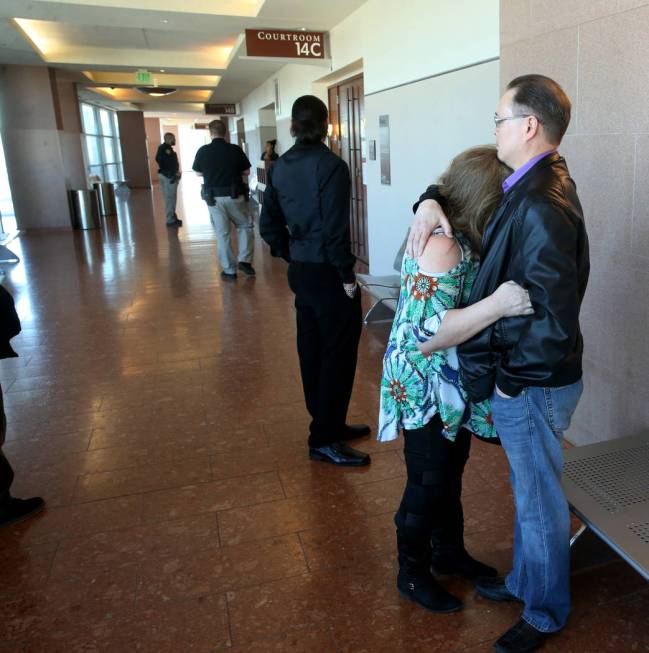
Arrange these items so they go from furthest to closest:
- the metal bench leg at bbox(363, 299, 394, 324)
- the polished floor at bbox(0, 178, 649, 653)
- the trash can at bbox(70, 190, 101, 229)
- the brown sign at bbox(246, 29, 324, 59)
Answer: the trash can at bbox(70, 190, 101, 229) < the brown sign at bbox(246, 29, 324, 59) < the metal bench leg at bbox(363, 299, 394, 324) < the polished floor at bbox(0, 178, 649, 653)

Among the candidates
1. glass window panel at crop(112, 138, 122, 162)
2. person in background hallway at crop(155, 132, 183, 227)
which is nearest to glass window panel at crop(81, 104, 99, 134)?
glass window panel at crop(112, 138, 122, 162)

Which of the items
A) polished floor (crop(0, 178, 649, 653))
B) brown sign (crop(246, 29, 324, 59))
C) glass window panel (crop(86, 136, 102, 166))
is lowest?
polished floor (crop(0, 178, 649, 653))

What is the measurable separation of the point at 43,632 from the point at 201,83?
14531mm

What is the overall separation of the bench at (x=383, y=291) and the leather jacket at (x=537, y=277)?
2866mm

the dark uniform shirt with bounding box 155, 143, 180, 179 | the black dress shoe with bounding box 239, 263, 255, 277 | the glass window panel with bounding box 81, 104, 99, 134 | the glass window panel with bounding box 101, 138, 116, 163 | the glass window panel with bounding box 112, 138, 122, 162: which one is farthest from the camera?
the glass window panel with bounding box 112, 138, 122, 162

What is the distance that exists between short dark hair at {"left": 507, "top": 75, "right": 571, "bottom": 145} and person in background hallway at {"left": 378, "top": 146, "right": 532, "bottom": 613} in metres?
0.15

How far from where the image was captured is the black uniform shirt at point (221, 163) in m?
6.52

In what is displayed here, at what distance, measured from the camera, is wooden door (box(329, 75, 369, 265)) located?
23.0 ft

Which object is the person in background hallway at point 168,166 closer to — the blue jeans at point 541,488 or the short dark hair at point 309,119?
the short dark hair at point 309,119

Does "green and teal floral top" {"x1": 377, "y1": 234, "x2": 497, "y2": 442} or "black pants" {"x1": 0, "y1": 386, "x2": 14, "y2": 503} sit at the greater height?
"green and teal floral top" {"x1": 377, "y1": 234, "x2": 497, "y2": 442}

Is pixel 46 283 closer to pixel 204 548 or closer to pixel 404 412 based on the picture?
pixel 204 548

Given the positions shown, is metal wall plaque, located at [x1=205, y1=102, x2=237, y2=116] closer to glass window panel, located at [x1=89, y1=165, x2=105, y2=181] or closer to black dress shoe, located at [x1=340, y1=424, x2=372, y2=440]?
glass window panel, located at [x1=89, y1=165, x2=105, y2=181]

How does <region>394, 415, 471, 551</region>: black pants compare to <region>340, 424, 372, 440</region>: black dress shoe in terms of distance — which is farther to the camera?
<region>340, 424, 372, 440</region>: black dress shoe

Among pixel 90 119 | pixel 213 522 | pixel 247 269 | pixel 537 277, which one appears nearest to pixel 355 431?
pixel 213 522
